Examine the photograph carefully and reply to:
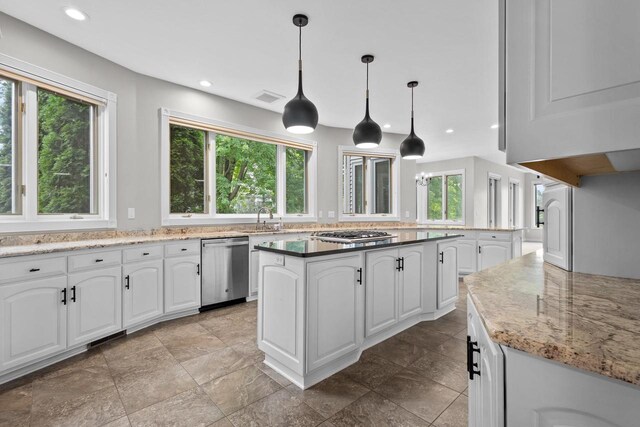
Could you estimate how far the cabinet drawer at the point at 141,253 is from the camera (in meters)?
2.64

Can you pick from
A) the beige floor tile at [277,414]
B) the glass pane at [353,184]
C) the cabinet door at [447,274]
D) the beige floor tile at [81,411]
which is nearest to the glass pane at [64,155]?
the beige floor tile at [81,411]

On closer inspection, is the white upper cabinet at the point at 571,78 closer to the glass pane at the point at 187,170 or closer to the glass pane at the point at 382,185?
the glass pane at the point at 187,170

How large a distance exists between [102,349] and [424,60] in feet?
13.2

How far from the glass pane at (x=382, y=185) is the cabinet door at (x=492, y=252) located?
181 centimetres

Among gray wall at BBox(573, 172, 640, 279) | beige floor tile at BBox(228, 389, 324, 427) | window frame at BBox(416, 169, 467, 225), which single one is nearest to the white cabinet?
gray wall at BBox(573, 172, 640, 279)

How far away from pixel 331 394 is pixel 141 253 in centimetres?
216

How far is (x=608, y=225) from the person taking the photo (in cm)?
122

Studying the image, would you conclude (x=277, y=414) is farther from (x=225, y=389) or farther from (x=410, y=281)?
(x=410, y=281)

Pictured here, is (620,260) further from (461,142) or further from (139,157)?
(461,142)

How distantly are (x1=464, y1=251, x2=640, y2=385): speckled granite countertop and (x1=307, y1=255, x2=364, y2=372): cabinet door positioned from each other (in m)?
0.95

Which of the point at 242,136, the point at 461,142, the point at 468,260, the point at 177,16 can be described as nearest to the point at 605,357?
the point at 177,16

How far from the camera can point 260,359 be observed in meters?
2.25

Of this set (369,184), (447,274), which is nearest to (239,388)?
(447,274)

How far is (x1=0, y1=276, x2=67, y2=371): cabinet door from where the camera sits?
75.4 inches
